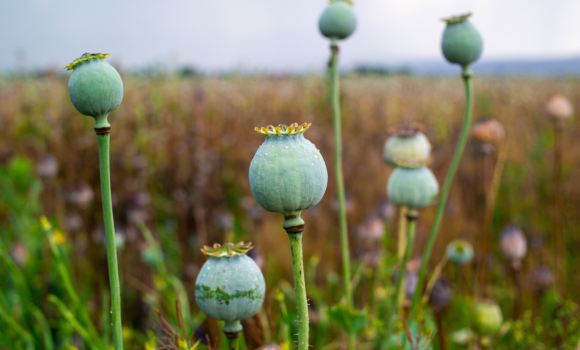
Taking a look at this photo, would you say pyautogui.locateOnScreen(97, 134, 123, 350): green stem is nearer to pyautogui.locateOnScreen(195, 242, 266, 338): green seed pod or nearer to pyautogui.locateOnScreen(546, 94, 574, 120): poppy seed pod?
pyautogui.locateOnScreen(195, 242, 266, 338): green seed pod

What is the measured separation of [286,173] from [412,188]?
1.80ft

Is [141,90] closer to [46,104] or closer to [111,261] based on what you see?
[46,104]

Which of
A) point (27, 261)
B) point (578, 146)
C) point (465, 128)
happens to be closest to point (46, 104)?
point (27, 261)

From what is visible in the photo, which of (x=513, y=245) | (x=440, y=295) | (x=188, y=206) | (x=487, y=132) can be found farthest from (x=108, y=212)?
(x=188, y=206)

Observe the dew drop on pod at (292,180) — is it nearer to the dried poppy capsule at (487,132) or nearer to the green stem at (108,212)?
the green stem at (108,212)

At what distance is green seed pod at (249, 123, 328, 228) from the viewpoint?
514mm

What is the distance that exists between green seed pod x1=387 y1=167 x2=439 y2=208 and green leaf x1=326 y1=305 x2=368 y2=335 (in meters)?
0.27

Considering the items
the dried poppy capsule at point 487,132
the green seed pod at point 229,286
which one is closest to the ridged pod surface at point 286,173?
the green seed pod at point 229,286

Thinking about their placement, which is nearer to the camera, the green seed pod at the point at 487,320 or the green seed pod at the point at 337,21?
the green seed pod at the point at 337,21

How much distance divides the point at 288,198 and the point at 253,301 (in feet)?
0.64

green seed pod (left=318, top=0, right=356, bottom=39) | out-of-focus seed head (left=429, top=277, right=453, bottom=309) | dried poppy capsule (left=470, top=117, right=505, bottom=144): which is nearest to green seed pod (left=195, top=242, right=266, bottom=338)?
green seed pod (left=318, top=0, right=356, bottom=39)

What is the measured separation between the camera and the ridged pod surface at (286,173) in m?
0.51

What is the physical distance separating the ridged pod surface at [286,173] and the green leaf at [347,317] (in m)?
0.53

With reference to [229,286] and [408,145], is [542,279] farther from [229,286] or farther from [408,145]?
[229,286]
